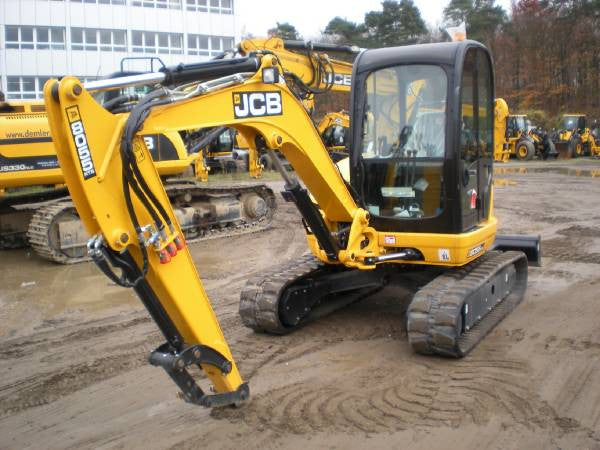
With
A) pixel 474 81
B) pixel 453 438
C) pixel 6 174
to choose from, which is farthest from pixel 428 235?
pixel 6 174

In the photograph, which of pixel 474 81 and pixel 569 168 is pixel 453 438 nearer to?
pixel 474 81

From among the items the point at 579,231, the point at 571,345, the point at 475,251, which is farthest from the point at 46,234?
the point at 579,231

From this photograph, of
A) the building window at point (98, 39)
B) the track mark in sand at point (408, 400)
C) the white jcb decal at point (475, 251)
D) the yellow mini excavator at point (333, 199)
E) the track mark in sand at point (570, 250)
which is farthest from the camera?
the building window at point (98, 39)

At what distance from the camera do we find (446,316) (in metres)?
5.19

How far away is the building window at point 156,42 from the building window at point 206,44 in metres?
0.72

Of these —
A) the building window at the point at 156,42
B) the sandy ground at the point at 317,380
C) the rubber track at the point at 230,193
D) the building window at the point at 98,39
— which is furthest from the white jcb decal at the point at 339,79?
the building window at the point at 156,42

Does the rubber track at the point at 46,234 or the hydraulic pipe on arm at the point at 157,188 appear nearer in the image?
the hydraulic pipe on arm at the point at 157,188

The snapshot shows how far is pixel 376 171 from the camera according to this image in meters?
5.91

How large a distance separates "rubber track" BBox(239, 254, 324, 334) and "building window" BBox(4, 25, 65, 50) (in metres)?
33.4

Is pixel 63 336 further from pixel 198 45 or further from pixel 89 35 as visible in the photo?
pixel 198 45

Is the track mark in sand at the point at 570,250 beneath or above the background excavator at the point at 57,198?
beneath

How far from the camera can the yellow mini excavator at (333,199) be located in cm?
365

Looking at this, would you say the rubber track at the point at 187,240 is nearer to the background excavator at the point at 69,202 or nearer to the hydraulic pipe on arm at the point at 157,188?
the background excavator at the point at 69,202

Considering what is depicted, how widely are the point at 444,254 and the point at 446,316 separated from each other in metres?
0.71
